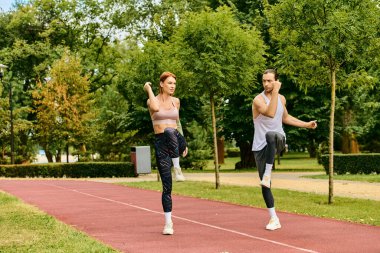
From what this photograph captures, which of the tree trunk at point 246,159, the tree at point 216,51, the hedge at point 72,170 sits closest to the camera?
the tree at point 216,51

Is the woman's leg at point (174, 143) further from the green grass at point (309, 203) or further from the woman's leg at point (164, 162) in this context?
the green grass at point (309, 203)

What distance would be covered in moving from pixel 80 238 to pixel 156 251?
1544 mm

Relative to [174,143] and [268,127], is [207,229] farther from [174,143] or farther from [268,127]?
[268,127]

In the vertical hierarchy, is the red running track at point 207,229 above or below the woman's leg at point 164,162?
below

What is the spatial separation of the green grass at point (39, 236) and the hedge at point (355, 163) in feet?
54.4

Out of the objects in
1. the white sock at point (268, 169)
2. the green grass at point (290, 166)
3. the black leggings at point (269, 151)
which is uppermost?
the black leggings at point (269, 151)

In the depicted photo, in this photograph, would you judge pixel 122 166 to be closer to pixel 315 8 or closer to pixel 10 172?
pixel 10 172

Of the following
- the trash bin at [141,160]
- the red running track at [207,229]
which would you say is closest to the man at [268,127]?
the red running track at [207,229]

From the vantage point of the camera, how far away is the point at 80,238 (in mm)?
8375

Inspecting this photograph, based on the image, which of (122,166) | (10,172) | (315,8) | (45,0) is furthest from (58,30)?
(315,8)

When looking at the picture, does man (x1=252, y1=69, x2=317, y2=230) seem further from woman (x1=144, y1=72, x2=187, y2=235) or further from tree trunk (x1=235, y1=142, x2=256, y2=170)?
tree trunk (x1=235, y1=142, x2=256, y2=170)

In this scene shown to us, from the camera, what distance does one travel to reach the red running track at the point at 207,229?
24.9 ft

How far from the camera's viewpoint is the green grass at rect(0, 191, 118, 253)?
762 centimetres

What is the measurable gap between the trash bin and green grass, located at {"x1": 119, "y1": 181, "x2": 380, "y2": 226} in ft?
35.9
